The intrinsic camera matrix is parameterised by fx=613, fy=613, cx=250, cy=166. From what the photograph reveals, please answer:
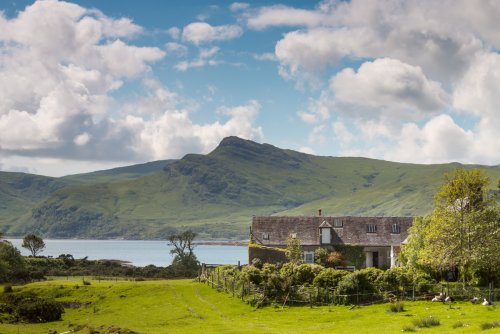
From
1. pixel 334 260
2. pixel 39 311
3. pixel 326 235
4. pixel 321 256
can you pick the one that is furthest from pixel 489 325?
pixel 326 235

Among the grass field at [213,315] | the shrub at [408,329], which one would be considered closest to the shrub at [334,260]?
the grass field at [213,315]

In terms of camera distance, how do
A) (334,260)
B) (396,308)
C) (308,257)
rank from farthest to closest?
(308,257) < (334,260) < (396,308)

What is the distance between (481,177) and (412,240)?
11.7 metres

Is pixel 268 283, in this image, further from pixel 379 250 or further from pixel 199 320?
pixel 379 250

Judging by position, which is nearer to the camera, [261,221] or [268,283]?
[268,283]

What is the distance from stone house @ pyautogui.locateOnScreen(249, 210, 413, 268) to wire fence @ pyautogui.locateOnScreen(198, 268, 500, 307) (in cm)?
2850

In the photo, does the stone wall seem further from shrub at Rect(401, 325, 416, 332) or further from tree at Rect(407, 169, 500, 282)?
shrub at Rect(401, 325, 416, 332)

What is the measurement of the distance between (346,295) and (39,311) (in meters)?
30.6

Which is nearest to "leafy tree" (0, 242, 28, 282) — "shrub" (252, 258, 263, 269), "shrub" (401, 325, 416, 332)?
"shrub" (252, 258, 263, 269)

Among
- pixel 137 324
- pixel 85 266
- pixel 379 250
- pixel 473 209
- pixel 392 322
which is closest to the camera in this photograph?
pixel 392 322

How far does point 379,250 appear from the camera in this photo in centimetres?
9438

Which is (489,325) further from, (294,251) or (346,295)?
(294,251)

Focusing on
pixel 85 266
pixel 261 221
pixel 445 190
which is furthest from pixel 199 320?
pixel 85 266

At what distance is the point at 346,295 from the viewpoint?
60.2 meters
